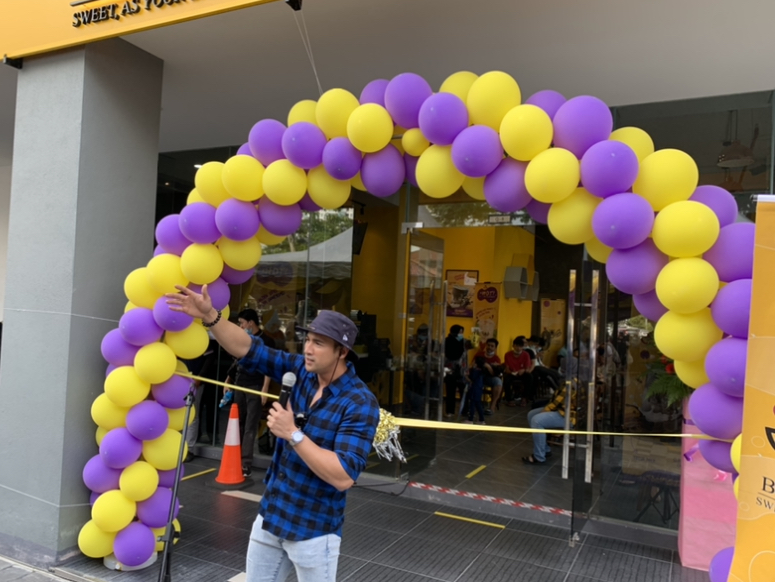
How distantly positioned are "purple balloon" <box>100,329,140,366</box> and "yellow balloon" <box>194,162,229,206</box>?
3.68 ft

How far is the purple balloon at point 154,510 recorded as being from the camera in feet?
12.8

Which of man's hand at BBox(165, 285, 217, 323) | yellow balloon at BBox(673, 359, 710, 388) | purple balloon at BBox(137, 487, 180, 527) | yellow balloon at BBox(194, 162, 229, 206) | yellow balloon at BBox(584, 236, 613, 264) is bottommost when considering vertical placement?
purple balloon at BBox(137, 487, 180, 527)

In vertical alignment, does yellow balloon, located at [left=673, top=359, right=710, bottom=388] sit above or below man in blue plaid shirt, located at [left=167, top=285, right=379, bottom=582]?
above

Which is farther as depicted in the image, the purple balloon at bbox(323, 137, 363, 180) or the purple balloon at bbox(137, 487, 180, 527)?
the purple balloon at bbox(137, 487, 180, 527)

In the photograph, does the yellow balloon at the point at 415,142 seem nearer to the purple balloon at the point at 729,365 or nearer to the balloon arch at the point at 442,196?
the balloon arch at the point at 442,196

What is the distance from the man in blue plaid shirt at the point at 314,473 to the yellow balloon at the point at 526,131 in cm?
122

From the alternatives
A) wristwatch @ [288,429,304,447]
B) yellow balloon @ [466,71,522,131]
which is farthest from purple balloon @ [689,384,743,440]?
wristwatch @ [288,429,304,447]

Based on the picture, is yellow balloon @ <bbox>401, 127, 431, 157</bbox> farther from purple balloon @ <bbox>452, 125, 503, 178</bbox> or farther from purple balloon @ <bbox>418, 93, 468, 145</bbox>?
purple balloon @ <bbox>452, 125, 503, 178</bbox>

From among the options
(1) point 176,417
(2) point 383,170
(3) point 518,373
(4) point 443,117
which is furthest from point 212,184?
(3) point 518,373

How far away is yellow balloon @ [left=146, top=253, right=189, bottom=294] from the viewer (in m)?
3.62

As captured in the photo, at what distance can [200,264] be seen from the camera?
139 inches

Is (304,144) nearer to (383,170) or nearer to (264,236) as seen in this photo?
(383,170)

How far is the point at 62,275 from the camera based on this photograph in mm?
4145

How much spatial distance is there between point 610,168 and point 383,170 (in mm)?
1210
